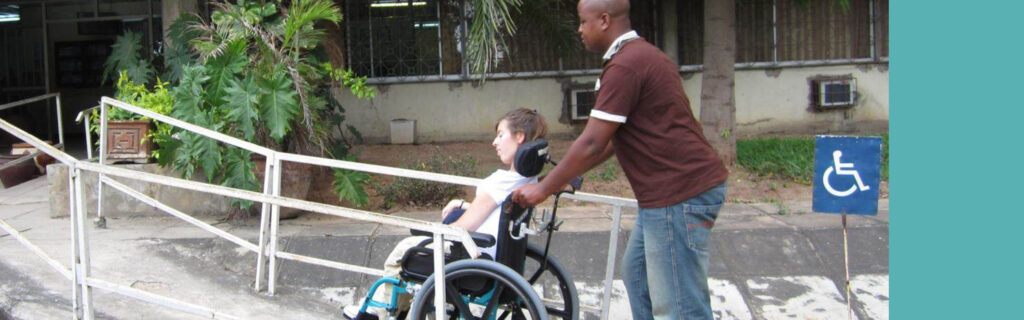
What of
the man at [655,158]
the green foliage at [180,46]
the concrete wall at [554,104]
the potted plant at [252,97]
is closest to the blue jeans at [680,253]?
the man at [655,158]

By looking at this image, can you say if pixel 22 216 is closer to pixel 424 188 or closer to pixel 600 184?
pixel 424 188

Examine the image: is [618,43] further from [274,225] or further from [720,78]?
[720,78]

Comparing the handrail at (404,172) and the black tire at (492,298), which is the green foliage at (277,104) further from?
the black tire at (492,298)

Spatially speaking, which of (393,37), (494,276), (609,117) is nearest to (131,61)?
(393,37)

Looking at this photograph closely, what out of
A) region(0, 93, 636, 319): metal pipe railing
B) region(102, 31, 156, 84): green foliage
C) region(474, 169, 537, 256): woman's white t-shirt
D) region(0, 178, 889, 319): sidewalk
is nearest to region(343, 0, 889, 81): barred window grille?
A: region(102, 31, 156, 84): green foliage

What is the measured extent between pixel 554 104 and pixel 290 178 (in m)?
4.46

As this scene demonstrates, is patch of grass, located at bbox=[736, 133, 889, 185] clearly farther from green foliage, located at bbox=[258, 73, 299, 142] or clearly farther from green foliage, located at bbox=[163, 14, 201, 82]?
green foliage, located at bbox=[163, 14, 201, 82]

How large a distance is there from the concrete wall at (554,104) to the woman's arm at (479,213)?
657cm

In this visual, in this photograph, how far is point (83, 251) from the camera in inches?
167

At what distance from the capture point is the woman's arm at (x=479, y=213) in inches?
145

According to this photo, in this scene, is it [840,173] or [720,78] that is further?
[720,78]

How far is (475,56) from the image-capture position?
6.81m

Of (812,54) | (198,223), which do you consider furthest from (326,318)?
(812,54)

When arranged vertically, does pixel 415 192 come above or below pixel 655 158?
below
